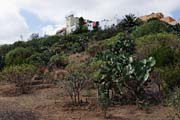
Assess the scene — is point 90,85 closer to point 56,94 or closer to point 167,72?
point 56,94

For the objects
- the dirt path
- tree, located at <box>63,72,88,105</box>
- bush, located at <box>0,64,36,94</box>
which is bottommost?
the dirt path

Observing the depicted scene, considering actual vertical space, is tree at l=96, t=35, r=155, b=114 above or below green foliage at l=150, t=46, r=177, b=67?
below

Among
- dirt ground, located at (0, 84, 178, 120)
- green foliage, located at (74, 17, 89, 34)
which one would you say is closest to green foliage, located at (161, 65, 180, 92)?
dirt ground, located at (0, 84, 178, 120)

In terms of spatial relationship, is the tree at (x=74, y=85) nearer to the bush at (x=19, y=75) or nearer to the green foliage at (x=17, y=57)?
the bush at (x=19, y=75)

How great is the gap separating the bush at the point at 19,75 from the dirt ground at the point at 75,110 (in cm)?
161

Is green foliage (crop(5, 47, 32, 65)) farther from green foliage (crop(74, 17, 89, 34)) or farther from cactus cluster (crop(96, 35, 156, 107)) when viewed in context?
green foliage (crop(74, 17, 89, 34))

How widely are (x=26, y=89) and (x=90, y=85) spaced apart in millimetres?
3771

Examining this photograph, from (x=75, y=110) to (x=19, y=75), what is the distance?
4989 mm

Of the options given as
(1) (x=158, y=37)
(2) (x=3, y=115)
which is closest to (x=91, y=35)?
(1) (x=158, y=37)

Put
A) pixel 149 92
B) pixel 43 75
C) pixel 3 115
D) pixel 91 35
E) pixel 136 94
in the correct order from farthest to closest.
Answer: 1. pixel 91 35
2. pixel 43 75
3. pixel 149 92
4. pixel 136 94
5. pixel 3 115

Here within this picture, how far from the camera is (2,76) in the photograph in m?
17.6

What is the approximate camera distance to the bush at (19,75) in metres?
17.0

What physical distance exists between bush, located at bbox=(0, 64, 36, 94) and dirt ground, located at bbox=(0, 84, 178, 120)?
1.61 metres

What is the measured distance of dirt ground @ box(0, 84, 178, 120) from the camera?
11.5 metres
